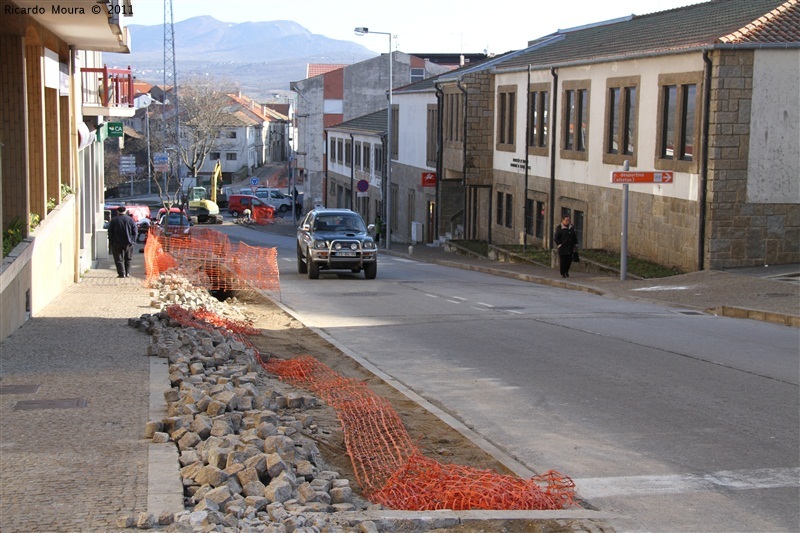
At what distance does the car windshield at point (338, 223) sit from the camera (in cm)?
2780

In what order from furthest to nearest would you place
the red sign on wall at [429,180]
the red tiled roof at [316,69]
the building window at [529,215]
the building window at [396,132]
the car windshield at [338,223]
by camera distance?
1. the red tiled roof at [316,69]
2. the building window at [396,132]
3. the red sign on wall at [429,180]
4. the building window at [529,215]
5. the car windshield at [338,223]

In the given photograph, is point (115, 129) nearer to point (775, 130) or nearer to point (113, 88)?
point (113, 88)

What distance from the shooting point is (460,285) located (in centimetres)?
2577

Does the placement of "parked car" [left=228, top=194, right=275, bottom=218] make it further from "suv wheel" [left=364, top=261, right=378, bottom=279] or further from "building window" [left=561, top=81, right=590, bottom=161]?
"suv wheel" [left=364, top=261, right=378, bottom=279]

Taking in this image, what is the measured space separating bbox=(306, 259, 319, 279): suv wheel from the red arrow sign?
8.18 m

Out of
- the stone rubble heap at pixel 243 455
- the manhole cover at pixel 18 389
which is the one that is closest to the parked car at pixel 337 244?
the stone rubble heap at pixel 243 455

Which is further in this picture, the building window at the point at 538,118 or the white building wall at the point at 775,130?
the building window at the point at 538,118

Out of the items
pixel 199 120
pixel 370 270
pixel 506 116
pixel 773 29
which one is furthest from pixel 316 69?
pixel 773 29

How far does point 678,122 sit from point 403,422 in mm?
18625

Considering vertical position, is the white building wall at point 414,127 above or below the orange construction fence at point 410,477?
above

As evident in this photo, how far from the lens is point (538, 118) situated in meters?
37.3

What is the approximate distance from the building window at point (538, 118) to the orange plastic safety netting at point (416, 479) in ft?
91.8

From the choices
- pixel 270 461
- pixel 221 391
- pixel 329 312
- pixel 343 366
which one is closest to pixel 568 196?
pixel 329 312

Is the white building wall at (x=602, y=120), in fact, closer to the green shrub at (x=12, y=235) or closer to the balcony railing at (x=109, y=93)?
the balcony railing at (x=109, y=93)
